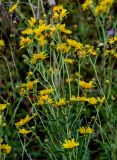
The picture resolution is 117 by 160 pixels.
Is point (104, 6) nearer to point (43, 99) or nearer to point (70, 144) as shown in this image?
point (43, 99)

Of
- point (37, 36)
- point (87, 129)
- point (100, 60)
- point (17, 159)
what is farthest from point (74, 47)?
point (100, 60)

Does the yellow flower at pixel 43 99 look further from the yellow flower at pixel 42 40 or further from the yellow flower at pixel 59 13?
the yellow flower at pixel 59 13

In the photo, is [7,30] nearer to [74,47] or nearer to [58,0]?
[58,0]

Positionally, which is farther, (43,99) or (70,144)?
(43,99)

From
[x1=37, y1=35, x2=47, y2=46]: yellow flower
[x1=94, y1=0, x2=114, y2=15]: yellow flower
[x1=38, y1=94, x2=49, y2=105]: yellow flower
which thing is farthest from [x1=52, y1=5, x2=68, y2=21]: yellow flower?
[x1=38, y1=94, x2=49, y2=105]: yellow flower

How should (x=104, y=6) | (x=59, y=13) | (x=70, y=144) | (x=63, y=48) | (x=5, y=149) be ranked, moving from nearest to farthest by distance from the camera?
1. (x=70, y=144)
2. (x=5, y=149)
3. (x=63, y=48)
4. (x=59, y=13)
5. (x=104, y=6)

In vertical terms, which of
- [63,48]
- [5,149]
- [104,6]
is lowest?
[5,149]

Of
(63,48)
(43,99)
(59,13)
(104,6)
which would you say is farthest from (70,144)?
(104,6)

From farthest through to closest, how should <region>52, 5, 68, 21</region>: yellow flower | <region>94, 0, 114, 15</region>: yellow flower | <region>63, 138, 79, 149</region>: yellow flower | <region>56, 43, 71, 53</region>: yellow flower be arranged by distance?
<region>94, 0, 114, 15</region>: yellow flower
<region>52, 5, 68, 21</region>: yellow flower
<region>56, 43, 71, 53</region>: yellow flower
<region>63, 138, 79, 149</region>: yellow flower

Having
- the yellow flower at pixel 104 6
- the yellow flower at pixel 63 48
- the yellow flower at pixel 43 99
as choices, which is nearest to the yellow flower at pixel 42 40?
the yellow flower at pixel 63 48

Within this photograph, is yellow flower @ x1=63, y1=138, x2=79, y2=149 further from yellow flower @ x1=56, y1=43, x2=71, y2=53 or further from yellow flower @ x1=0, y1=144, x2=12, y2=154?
yellow flower @ x1=56, y1=43, x2=71, y2=53

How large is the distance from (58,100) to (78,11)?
160 centimetres

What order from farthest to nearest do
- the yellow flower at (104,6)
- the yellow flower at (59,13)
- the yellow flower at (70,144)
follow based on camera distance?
the yellow flower at (104,6)
the yellow flower at (59,13)
the yellow flower at (70,144)

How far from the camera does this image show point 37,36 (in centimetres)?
204
